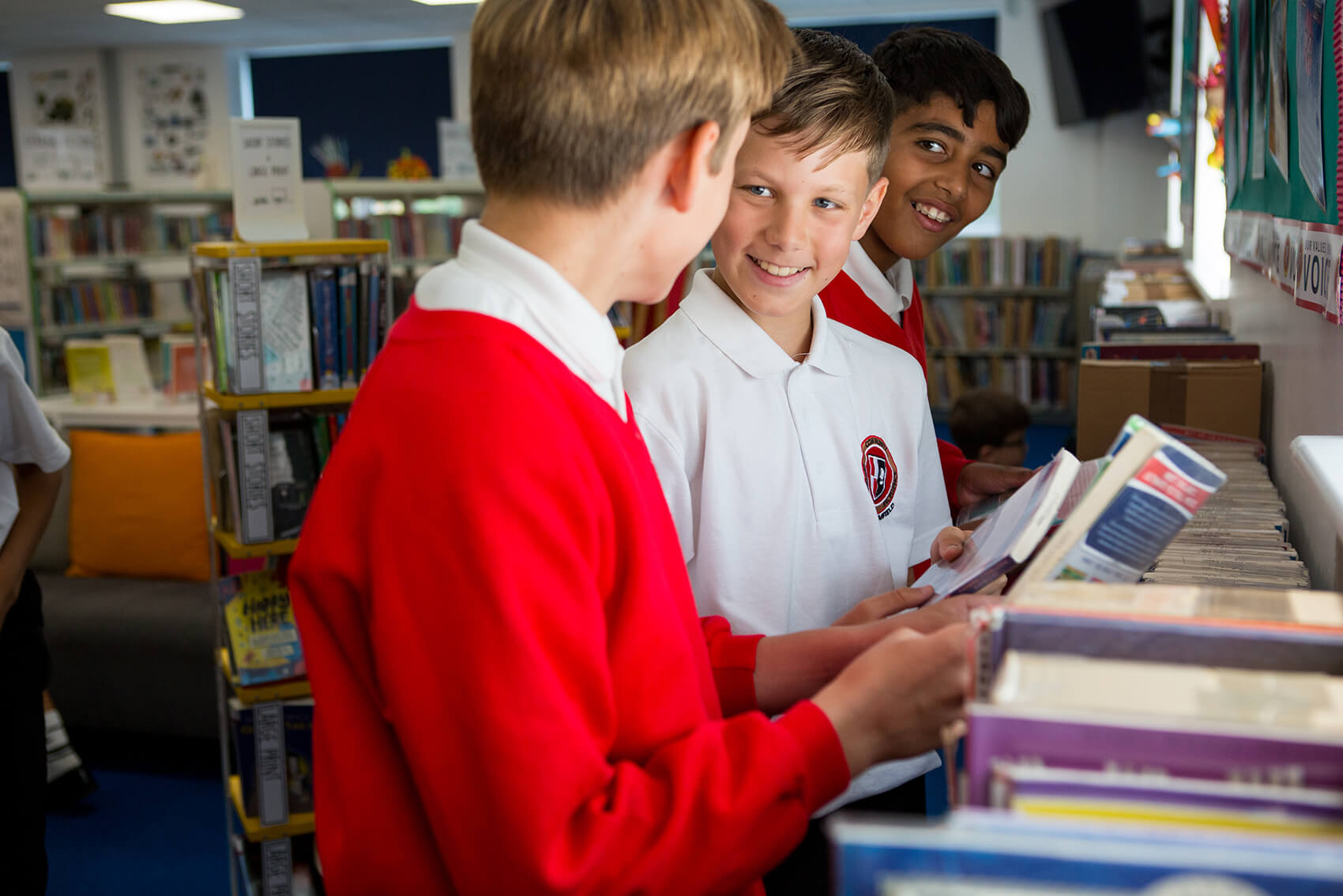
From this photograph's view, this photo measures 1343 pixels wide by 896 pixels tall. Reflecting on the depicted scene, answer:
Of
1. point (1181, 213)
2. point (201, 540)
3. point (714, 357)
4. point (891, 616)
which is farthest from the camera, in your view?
point (1181, 213)

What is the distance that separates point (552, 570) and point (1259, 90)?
161cm

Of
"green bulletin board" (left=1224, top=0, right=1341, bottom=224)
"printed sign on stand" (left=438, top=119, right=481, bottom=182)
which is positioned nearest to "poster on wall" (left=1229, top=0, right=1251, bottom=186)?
"green bulletin board" (left=1224, top=0, right=1341, bottom=224)

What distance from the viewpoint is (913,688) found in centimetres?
Answer: 77

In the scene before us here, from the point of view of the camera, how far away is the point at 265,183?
2510 mm

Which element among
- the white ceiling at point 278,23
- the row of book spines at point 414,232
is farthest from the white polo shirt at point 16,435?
the white ceiling at point 278,23

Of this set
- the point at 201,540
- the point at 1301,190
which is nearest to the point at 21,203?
the point at 201,540

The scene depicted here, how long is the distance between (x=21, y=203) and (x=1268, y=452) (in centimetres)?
590

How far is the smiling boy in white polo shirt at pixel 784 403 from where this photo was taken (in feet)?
3.92

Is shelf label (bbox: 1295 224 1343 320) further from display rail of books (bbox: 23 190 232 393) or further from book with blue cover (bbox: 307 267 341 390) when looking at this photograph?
display rail of books (bbox: 23 190 232 393)

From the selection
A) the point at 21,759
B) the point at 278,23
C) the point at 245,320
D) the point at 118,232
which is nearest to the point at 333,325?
the point at 245,320

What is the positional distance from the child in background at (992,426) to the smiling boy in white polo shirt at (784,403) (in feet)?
9.32

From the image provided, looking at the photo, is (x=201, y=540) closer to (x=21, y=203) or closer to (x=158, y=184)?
(x=21, y=203)

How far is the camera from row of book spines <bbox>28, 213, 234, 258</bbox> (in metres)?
6.85

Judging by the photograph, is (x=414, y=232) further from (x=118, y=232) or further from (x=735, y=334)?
(x=735, y=334)
